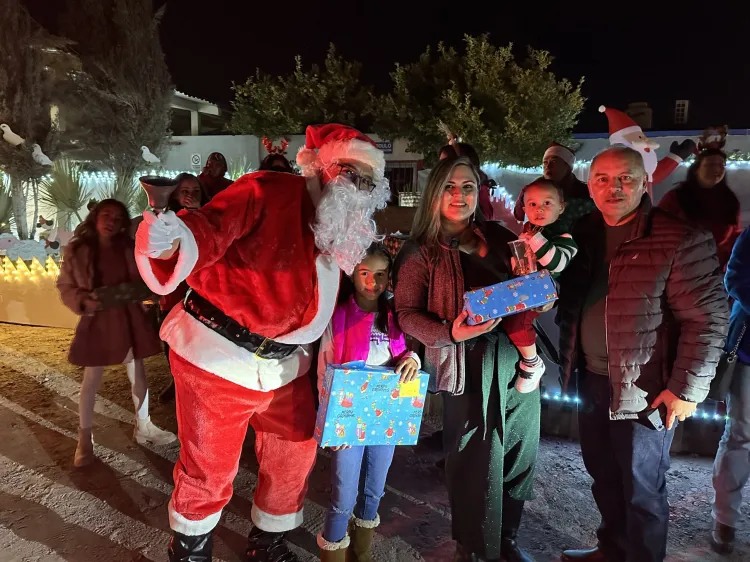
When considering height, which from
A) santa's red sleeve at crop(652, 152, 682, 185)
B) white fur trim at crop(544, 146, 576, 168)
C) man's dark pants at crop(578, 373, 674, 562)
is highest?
white fur trim at crop(544, 146, 576, 168)

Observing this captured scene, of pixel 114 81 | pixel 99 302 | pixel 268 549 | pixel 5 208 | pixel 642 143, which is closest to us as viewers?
pixel 268 549

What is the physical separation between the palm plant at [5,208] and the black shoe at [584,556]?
13.3 metres

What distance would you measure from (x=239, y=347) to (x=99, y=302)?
65.3 inches

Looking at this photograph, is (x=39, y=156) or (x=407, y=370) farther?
(x=39, y=156)

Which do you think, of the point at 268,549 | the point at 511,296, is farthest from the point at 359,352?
the point at 268,549

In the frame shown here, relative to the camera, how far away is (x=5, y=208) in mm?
12781

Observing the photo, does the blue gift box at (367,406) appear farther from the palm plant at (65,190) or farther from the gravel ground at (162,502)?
the palm plant at (65,190)

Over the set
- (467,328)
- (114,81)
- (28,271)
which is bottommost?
(28,271)

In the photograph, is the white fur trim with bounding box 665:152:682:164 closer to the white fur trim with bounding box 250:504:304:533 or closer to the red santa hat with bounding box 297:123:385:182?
the red santa hat with bounding box 297:123:385:182

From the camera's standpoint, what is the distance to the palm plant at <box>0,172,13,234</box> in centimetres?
1217

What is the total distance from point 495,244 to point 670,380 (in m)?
0.90

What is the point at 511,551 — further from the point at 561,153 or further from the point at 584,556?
the point at 561,153

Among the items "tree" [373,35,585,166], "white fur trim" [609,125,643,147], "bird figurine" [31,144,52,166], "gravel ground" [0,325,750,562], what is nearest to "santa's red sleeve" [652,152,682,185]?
"white fur trim" [609,125,643,147]

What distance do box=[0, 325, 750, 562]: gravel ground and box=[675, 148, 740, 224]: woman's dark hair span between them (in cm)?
173
